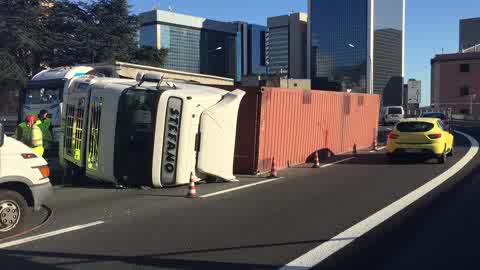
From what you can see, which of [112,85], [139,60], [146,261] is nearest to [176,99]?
[112,85]

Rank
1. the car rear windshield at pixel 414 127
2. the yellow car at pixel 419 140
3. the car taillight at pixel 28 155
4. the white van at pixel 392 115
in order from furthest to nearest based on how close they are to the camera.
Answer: the white van at pixel 392 115 → the car rear windshield at pixel 414 127 → the yellow car at pixel 419 140 → the car taillight at pixel 28 155

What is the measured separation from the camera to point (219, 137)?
37.7 ft

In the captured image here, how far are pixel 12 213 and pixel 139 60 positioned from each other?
3763cm

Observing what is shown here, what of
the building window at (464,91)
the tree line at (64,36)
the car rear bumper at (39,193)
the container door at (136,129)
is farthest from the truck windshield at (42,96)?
the building window at (464,91)

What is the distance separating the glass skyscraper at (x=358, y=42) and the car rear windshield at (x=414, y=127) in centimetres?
7322

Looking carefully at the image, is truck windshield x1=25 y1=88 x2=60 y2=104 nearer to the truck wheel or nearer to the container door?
the container door

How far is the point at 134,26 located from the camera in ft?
145

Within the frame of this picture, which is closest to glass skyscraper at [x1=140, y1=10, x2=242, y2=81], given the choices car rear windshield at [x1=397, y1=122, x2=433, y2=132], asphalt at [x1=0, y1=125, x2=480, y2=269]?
car rear windshield at [x1=397, y1=122, x2=433, y2=132]

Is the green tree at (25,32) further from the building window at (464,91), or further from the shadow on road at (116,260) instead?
the building window at (464,91)

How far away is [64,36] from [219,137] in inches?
1278

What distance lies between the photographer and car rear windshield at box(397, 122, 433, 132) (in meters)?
15.8

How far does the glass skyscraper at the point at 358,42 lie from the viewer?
90.7 m

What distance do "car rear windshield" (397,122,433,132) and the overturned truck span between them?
6827 mm

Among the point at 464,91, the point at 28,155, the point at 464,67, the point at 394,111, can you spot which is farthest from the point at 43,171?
the point at 464,67
